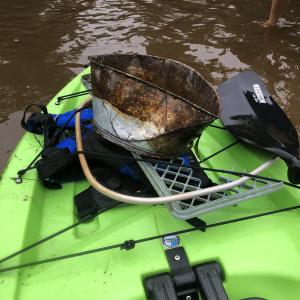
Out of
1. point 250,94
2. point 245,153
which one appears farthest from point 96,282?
point 250,94

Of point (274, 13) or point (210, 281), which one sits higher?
point (210, 281)

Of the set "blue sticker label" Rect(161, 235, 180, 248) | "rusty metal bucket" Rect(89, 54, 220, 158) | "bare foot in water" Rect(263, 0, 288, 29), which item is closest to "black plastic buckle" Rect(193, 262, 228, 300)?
"blue sticker label" Rect(161, 235, 180, 248)

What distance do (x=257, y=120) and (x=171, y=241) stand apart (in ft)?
2.39

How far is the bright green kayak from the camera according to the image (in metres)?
1.30

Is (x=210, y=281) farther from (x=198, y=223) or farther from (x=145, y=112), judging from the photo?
(x=145, y=112)

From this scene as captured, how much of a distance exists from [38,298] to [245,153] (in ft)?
3.66

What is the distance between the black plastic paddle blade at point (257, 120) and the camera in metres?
1.59

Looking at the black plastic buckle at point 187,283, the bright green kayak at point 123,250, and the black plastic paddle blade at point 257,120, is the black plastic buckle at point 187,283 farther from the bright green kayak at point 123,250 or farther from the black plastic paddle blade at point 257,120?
the black plastic paddle blade at point 257,120

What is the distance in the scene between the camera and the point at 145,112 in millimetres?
1537

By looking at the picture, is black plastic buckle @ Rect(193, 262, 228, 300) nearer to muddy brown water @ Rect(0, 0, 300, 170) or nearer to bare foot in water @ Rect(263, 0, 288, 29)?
muddy brown water @ Rect(0, 0, 300, 170)

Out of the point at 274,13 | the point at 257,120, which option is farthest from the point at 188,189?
the point at 274,13

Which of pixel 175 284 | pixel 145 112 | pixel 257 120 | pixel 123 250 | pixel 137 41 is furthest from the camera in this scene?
pixel 137 41

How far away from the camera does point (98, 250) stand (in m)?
1.38

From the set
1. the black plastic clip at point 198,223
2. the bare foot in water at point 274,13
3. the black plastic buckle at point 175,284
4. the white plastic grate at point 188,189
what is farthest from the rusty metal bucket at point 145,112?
the bare foot in water at point 274,13
